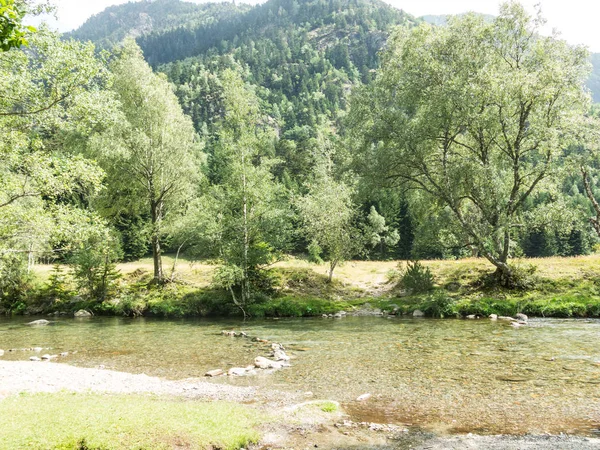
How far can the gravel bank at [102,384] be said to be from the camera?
12.8 m

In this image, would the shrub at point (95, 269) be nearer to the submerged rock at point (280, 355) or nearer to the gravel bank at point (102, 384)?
the gravel bank at point (102, 384)

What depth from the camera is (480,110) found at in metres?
30.7

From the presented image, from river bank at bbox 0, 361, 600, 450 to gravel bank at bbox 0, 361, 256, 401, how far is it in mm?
212

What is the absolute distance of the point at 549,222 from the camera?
30391 mm

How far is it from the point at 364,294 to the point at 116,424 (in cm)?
2892

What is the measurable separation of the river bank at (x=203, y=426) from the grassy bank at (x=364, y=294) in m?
20.4

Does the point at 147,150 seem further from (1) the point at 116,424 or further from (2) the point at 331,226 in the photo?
(1) the point at 116,424

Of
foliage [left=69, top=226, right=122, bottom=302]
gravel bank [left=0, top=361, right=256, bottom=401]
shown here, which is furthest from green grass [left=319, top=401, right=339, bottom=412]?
foliage [left=69, top=226, right=122, bottom=302]

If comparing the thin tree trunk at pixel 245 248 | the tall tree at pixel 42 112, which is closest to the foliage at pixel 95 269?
the thin tree trunk at pixel 245 248

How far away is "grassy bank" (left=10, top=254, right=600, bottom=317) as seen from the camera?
1152 inches

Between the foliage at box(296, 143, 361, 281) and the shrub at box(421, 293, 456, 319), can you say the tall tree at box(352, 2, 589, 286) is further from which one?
the foliage at box(296, 143, 361, 281)

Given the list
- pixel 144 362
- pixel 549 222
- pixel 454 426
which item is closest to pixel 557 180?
pixel 549 222

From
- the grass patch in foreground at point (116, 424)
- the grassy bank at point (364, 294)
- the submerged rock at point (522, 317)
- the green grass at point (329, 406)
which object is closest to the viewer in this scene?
the grass patch in foreground at point (116, 424)

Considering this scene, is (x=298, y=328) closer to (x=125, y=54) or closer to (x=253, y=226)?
(x=253, y=226)
